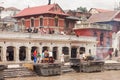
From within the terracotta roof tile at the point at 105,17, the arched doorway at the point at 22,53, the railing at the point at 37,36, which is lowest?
the arched doorway at the point at 22,53

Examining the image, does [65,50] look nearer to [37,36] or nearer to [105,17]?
[37,36]

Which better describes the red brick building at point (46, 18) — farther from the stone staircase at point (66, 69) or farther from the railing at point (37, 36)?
the stone staircase at point (66, 69)

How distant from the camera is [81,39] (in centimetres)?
4925

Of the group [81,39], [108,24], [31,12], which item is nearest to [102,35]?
[108,24]

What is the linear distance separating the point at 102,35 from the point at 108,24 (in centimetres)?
256

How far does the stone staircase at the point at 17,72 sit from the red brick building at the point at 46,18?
17797 millimetres

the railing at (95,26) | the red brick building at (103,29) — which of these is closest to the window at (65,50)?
the red brick building at (103,29)

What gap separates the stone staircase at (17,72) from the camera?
1221 inches

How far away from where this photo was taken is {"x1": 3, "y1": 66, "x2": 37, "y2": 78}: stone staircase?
31014 millimetres

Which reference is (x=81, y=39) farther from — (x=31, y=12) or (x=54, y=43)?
(x=31, y=12)

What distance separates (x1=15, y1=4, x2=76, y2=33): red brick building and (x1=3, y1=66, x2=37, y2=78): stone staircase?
58.4 feet

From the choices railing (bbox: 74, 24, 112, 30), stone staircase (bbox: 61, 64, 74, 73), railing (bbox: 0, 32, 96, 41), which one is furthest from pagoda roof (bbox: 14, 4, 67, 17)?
stone staircase (bbox: 61, 64, 74, 73)

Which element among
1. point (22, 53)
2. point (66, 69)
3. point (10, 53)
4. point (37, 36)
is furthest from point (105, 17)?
point (66, 69)

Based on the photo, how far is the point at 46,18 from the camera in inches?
2039
